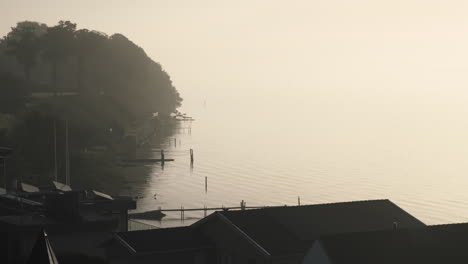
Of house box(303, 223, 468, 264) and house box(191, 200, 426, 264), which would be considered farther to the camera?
house box(191, 200, 426, 264)

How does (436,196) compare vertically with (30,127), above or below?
below

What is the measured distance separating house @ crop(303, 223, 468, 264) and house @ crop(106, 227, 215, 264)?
1118 cm

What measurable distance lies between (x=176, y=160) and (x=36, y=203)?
12960 cm

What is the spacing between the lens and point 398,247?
126ft

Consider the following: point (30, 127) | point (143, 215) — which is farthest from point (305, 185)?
point (143, 215)

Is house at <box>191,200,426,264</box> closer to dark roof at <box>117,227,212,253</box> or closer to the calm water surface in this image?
dark roof at <box>117,227,212,253</box>

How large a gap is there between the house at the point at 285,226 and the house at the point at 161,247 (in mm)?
668

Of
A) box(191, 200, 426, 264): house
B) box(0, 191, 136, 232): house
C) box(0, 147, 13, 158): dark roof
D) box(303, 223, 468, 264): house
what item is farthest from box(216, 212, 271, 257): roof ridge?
box(0, 147, 13, 158): dark roof

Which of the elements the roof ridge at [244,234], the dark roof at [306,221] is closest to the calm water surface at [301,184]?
the dark roof at [306,221]

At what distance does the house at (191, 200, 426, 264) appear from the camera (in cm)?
4616

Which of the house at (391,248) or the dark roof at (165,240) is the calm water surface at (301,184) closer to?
the dark roof at (165,240)

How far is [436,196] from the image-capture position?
136875 mm

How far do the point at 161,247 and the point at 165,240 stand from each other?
0.81m

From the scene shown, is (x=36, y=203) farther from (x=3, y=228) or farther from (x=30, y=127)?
(x=30, y=127)
